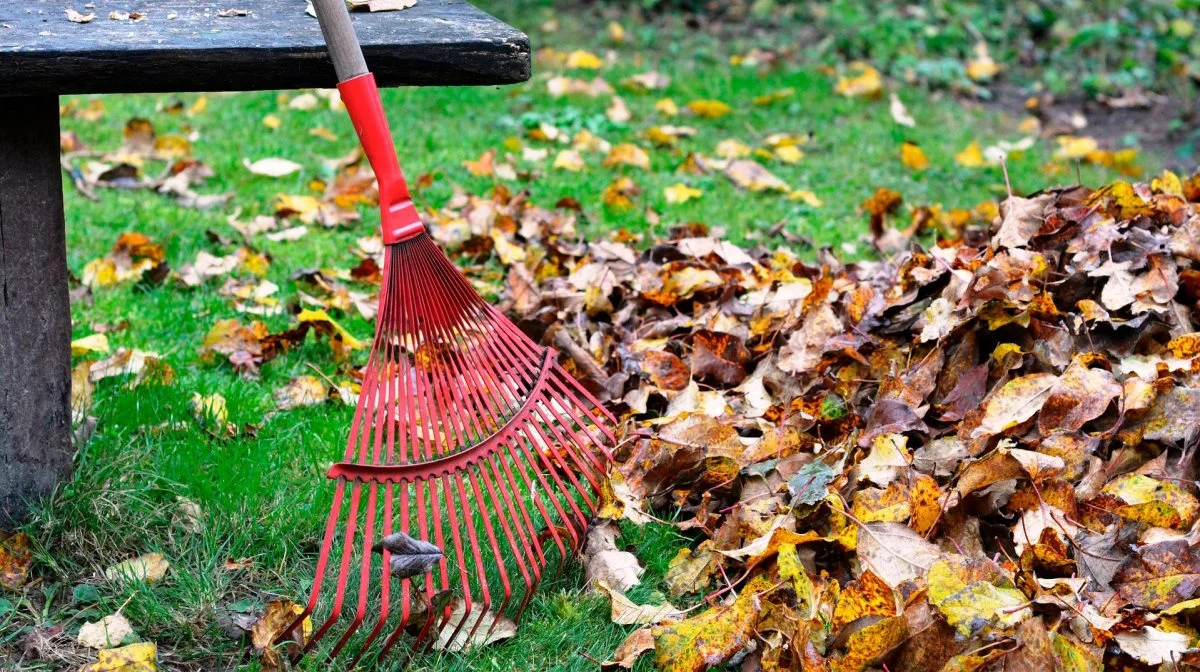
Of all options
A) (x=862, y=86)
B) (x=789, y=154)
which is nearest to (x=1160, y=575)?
(x=789, y=154)

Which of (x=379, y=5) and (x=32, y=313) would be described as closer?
(x=32, y=313)

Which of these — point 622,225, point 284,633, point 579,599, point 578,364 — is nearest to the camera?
point 284,633

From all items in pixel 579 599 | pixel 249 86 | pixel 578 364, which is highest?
pixel 249 86

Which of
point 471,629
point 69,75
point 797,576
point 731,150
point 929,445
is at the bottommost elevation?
point 471,629

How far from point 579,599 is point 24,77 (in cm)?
112

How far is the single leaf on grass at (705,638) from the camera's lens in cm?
168

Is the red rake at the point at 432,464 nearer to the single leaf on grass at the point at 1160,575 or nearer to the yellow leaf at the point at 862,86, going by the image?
the single leaf on grass at the point at 1160,575

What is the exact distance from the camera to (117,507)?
1949 mm

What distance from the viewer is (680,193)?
3.91m

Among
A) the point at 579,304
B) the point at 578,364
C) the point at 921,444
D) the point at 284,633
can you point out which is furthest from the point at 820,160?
the point at 284,633

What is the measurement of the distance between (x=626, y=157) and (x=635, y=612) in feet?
8.93

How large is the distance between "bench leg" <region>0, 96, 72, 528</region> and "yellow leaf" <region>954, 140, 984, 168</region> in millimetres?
3562

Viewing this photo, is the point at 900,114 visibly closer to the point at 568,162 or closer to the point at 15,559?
the point at 568,162

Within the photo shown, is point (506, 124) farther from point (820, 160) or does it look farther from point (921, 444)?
point (921, 444)
